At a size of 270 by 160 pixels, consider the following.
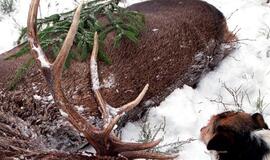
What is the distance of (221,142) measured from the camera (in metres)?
4.32

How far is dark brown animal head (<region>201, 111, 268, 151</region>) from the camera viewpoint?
4.30 meters

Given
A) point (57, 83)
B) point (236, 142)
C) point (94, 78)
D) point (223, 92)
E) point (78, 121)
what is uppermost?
point (57, 83)

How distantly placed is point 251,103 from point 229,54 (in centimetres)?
103

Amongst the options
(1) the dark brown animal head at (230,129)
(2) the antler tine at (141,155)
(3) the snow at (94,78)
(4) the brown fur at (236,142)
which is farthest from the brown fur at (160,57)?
(4) the brown fur at (236,142)

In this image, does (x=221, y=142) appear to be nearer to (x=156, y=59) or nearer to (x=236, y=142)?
(x=236, y=142)

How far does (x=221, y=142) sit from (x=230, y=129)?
4.9 inches

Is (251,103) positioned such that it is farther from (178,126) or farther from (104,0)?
(104,0)

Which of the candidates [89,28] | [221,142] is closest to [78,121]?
[221,142]

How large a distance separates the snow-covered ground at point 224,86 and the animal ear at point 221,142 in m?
1.04

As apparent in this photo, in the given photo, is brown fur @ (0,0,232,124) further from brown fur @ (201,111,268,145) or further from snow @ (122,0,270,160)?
brown fur @ (201,111,268,145)

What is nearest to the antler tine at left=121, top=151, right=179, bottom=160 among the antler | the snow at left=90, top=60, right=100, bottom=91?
the antler

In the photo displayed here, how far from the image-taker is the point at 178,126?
586 cm

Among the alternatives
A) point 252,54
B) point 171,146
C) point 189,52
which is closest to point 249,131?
point 171,146

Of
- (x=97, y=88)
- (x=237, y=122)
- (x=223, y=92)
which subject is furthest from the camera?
(x=223, y=92)
